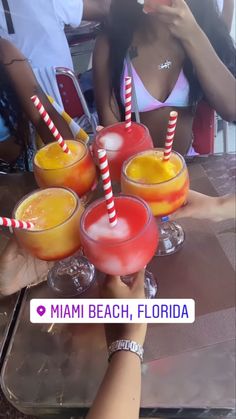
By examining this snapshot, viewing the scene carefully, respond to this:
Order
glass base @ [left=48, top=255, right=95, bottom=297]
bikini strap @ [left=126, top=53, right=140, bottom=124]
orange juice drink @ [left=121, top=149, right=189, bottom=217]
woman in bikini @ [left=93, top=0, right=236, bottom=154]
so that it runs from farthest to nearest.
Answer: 1. bikini strap @ [left=126, top=53, right=140, bottom=124]
2. woman in bikini @ [left=93, top=0, right=236, bottom=154]
3. glass base @ [left=48, top=255, right=95, bottom=297]
4. orange juice drink @ [left=121, top=149, right=189, bottom=217]

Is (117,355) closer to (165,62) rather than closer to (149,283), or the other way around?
(149,283)

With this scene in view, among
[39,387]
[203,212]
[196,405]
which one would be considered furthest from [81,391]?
[203,212]

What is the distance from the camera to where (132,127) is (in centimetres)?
119

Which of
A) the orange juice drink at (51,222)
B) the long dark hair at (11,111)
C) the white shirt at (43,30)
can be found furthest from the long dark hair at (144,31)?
the orange juice drink at (51,222)

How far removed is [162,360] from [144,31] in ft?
3.05

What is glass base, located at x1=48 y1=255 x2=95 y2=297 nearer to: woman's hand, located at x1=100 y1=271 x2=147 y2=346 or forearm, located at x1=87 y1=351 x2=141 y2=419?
woman's hand, located at x1=100 y1=271 x2=147 y2=346

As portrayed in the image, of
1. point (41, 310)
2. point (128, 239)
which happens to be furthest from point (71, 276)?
point (128, 239)

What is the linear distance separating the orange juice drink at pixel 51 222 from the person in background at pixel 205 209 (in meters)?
0.31

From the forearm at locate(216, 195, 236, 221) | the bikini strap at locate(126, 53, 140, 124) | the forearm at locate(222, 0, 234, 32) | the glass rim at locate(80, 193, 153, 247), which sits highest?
the forearm at locate(222, 0, 234, 32)

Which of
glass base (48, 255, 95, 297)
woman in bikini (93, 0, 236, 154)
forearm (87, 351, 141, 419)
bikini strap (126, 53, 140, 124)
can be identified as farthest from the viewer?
bikini strap (126, 53, 140, 124)

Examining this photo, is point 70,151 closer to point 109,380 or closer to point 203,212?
point 203,212

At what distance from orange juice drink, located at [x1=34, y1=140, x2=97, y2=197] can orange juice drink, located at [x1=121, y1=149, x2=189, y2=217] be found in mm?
127

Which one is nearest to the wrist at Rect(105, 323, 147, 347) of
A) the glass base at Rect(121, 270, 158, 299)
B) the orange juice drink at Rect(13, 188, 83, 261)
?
the glass base at Rect(121, 270, 158, 299)

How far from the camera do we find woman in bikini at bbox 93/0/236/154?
119cm
